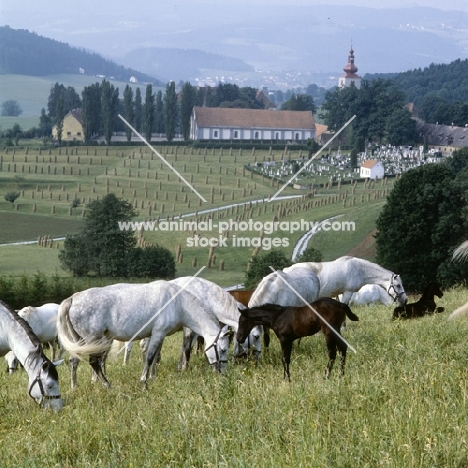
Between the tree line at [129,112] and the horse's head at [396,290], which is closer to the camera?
the horse's head at [396,290]

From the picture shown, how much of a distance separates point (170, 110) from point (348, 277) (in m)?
105

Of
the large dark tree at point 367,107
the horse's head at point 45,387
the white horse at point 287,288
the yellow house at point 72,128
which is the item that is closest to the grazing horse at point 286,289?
the white horse at point 287,288

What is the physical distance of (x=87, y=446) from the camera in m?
9.28

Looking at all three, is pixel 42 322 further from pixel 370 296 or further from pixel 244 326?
pixel 370 296

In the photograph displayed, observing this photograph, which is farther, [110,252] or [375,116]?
[375,116]

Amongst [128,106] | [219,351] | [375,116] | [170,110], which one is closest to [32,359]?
[219,351]

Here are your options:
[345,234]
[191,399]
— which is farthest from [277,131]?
[191,399]

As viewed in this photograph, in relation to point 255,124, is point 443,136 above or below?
below

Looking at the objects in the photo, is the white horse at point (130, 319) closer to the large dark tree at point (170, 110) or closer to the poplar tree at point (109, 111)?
the poplar tree at point (109, 111)

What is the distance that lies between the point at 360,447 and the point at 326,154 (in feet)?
341

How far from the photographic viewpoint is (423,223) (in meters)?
45.0

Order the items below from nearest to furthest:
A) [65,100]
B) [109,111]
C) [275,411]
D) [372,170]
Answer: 1. [275,411]
2. [372,170]
3. [109,111]
4. [65,100]

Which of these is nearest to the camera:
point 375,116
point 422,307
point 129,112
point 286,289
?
point 286,289

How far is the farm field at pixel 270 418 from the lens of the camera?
8.14 m
